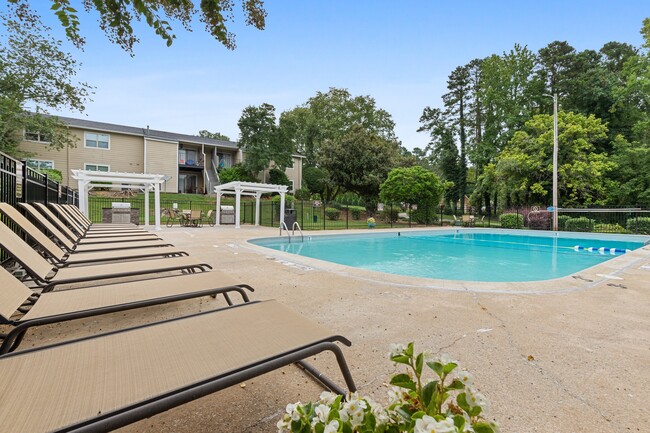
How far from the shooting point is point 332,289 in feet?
12.5

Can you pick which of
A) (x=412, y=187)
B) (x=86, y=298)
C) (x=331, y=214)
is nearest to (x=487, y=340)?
(x=86, y=298)

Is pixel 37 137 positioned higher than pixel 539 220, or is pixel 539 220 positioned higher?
pixel 37 137

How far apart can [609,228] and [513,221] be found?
4144 millimetres

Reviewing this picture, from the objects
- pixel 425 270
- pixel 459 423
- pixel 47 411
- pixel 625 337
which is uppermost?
pixel 459 423

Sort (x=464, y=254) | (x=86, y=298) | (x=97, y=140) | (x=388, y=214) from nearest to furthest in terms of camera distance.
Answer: (x=86, y=298) → (x=464, y=254) → (x=97, y=140) → (x=388, y=214)

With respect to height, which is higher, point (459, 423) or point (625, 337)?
point (459, 423)

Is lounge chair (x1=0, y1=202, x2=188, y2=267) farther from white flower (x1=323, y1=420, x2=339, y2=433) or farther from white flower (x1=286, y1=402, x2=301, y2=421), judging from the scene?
white flower (x1=323, y1=420, x2=339, y2=433)

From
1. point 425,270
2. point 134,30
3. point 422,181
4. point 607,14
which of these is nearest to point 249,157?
point 422,181

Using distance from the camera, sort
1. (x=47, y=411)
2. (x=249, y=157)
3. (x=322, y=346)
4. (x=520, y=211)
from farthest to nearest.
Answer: (x=249, y=157), (x=520, y=211), (x=322, y=346), (x=47, y=411)

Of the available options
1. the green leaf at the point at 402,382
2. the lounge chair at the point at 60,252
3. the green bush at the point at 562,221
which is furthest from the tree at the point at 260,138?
the green leaf at the point at 402,382

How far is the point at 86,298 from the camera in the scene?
6.63ft

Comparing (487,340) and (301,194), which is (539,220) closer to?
(301,194)

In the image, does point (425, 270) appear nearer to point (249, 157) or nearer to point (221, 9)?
point (221, 9)

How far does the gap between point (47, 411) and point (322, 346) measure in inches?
36.6
